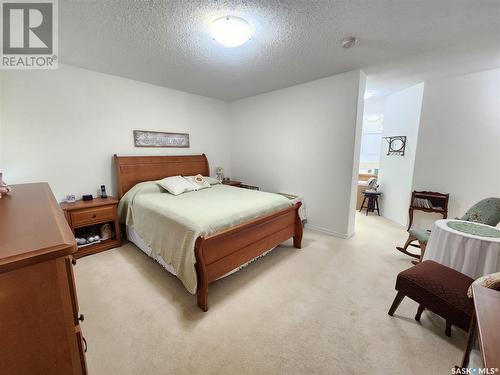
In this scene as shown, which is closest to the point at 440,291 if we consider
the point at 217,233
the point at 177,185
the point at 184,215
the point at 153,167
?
the point at 217,233

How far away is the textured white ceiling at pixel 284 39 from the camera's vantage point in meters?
1.66

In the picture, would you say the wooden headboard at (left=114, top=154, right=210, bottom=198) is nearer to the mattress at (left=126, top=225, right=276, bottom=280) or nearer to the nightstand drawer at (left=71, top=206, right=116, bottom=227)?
the nightstand drawer at (left=71, top=206, right=116, bottom=227)

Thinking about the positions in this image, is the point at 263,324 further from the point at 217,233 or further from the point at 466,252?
the point at 466,252

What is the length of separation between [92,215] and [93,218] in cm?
4

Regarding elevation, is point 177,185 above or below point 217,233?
above

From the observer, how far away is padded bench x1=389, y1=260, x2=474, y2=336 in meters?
1.36

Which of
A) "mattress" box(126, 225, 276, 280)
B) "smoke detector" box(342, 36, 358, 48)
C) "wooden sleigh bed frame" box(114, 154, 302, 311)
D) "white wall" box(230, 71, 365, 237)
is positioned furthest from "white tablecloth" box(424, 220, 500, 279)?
"smoke detector" box(342, 36, 358, 48)

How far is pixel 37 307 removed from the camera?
66 cm

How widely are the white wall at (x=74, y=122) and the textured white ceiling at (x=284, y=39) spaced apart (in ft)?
0.93

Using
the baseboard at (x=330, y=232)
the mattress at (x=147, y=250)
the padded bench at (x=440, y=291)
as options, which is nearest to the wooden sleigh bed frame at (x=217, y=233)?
the mattress at (x=147, y=250)

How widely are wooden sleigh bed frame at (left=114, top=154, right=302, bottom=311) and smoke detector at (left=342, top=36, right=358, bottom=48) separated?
1908mm

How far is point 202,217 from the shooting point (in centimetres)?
203

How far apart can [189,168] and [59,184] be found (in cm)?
188

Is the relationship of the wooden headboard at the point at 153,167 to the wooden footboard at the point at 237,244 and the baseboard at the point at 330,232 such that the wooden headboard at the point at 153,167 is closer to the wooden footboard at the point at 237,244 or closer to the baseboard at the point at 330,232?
the wooden footboard at the point at 237,244
